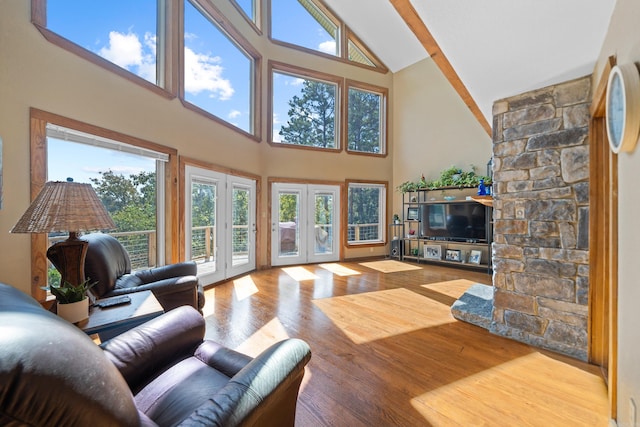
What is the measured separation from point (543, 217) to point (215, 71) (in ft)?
15.4

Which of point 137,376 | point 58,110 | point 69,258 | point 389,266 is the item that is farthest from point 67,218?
point 389,266

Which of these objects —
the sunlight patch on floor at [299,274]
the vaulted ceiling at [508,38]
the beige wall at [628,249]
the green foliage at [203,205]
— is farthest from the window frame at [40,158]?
the beige wall at [628,249]

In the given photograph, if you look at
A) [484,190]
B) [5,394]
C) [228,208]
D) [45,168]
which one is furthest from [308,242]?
[5,394]

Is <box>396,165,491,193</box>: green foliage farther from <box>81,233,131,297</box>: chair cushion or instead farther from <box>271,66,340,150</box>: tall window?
<box>81,233,131,297</box>: chair cushion

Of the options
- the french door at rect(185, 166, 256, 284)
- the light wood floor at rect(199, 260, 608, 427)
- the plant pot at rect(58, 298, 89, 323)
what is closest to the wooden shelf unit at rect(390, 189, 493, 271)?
the light wood floor at rect(199, 260, 608, 427)

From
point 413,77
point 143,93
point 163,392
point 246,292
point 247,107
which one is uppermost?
point 413,77

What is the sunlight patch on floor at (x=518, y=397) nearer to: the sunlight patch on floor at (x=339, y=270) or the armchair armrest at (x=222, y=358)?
the armchair armrest at (x=222, y=358)

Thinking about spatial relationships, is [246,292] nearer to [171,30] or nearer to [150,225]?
[150,225]

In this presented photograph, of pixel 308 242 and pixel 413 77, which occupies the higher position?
pixel 413 77

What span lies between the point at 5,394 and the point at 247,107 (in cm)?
538

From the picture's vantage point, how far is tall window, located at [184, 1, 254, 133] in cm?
388

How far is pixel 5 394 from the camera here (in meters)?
0.50

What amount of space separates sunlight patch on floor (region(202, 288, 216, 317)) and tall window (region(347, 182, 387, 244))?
11.3 ft

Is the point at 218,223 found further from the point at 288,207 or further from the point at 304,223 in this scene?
the point at 304,223
